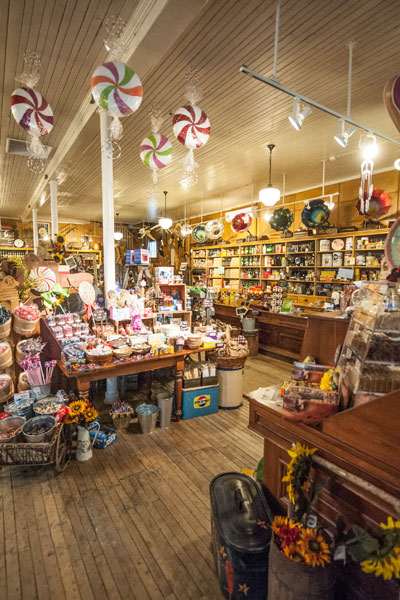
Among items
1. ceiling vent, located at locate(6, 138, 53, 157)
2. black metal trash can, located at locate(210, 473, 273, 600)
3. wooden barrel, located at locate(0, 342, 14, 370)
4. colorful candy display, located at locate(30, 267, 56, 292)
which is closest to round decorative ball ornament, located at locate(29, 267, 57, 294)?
colorful candy display, located at locate(30, 267, 56, 292)

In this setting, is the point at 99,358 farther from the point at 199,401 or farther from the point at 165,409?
the point at 199,401

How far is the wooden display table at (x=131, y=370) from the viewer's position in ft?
11.2

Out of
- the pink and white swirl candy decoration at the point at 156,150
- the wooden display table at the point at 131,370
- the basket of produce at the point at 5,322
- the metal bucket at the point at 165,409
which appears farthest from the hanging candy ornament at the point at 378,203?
the basket of produce at the point at 5,322

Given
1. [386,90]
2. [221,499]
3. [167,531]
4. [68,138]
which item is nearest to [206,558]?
[167,531]

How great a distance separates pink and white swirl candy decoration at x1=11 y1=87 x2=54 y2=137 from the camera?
299 cm

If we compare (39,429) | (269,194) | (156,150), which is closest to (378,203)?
(269,194)

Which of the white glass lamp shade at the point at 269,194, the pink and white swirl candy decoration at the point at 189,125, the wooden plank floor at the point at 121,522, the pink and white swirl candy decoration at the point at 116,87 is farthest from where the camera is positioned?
the white glass lamp shade at the point at 269,194

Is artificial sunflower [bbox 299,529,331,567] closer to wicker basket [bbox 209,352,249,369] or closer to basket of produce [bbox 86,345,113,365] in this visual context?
basket of produce [bbox 86,345,113,365]

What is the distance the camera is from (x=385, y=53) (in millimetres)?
3250

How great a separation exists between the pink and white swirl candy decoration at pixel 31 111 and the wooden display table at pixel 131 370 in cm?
252

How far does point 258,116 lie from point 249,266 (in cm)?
552

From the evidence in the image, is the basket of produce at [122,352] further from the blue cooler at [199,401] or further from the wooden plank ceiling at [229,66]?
the wooden plank ceiling at [229,66]

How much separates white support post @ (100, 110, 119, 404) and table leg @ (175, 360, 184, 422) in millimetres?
1011

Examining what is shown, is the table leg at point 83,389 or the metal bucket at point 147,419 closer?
the table leg at point 83,389
